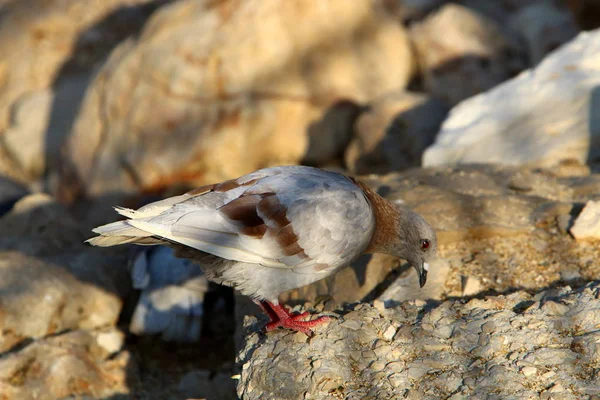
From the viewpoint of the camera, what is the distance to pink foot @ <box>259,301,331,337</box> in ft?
11.9

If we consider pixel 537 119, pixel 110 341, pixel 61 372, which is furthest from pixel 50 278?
pixel 537 119

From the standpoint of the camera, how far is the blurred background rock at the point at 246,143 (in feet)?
15.0

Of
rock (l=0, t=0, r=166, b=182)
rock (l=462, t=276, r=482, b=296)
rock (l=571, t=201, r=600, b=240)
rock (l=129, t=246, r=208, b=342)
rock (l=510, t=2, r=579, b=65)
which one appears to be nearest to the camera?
rock (l=462, t=276, r=482, b=296)

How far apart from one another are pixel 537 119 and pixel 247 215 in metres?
3.22

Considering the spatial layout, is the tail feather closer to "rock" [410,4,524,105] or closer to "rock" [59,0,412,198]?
"rock" [59,0,412,198]

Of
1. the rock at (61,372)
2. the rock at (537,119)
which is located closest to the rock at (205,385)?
the rock at (61,372)

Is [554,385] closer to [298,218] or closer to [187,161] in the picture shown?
[298,218]

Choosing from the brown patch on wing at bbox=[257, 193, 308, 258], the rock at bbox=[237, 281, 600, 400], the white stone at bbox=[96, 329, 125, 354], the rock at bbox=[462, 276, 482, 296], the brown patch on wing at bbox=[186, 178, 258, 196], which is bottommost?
the white stone at bbox=[96, 329, 125, 354]

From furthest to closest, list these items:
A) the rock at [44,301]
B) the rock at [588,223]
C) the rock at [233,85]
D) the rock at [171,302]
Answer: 1. the rock at [233,85]
2. the rock at [171,302]
3. the rock at [44,301]
4. the rock at [588,223]

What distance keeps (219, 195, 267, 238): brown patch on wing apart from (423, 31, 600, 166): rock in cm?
277

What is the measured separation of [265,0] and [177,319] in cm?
362

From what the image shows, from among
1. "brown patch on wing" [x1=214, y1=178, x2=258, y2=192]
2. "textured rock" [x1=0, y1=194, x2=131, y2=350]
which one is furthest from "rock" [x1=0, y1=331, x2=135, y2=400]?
"brown patch on wing" [x1=214, y1=178, x2=258, y2=192]

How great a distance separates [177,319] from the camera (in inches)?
210

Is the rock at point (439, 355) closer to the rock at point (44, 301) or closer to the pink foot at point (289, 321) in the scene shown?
the pink foot at point (289, 321)
